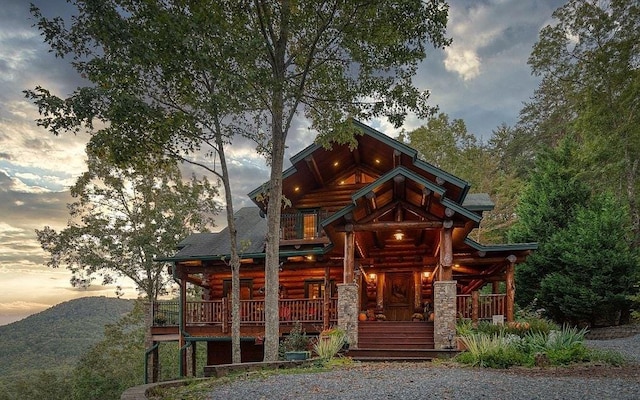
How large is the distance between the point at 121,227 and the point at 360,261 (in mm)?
15968

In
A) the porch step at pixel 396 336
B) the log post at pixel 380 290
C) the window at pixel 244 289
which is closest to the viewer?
the porch step at pixel 396 336

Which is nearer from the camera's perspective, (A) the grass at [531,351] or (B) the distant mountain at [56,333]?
(A) the grass at [531,351]

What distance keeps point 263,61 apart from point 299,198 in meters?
7.36

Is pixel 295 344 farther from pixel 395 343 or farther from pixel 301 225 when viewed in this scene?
pixel 301 225

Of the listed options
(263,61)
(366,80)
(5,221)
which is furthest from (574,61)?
(5,221)

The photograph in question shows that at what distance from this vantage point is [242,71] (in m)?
14.3

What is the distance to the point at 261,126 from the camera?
1636 centimetres

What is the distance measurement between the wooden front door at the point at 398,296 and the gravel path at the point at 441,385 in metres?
10.0

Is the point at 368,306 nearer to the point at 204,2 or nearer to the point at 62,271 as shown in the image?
the point at 204,2

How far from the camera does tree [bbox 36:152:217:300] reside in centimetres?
2875

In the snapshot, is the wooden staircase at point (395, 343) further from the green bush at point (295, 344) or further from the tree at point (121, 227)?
the tree at point (121, 227)

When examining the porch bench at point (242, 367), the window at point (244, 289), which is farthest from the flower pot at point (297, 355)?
the window at point (244, 289)

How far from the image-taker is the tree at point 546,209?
23000 millimetres

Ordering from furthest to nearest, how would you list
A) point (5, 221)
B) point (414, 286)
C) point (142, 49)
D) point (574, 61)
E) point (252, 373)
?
point (574, 61) → point (5, 221) → point (414, 286) → point (142, 49) → point (252, 373)
